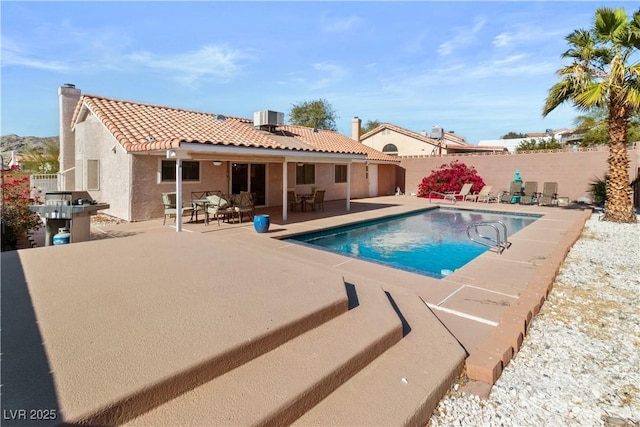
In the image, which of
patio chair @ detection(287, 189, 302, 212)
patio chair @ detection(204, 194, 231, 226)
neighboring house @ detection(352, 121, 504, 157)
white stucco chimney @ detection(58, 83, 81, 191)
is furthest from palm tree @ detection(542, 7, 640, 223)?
white stucco chimney @ detection(58, 83, 81, 191)

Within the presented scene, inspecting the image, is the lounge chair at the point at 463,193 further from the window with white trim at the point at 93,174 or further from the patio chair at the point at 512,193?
the window with white trim at the point at 93,174

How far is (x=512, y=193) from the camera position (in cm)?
2156

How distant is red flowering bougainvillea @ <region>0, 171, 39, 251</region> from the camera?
338 inches

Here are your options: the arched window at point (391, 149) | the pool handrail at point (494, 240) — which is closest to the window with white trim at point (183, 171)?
the pool handrail at point (494, 240)

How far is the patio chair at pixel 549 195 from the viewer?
780 inches

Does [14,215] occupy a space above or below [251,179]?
below

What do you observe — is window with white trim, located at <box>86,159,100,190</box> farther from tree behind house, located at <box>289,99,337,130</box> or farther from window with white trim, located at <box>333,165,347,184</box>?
tree behind house, located at <box>289,99,337,130</box>

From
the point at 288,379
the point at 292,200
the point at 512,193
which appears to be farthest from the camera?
the point at 512,193

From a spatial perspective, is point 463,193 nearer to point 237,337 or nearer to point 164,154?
point 164,154

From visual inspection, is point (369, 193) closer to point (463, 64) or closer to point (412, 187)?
point (412, 187)

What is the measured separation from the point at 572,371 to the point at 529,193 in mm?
20854

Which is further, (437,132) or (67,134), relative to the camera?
(437,132)

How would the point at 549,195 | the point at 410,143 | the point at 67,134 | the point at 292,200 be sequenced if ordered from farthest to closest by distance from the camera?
the point at 410,143, the point at 549,195, the point at 67,134, the point at 292,200

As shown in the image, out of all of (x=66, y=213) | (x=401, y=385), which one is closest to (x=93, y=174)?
(x=66, y=213)
